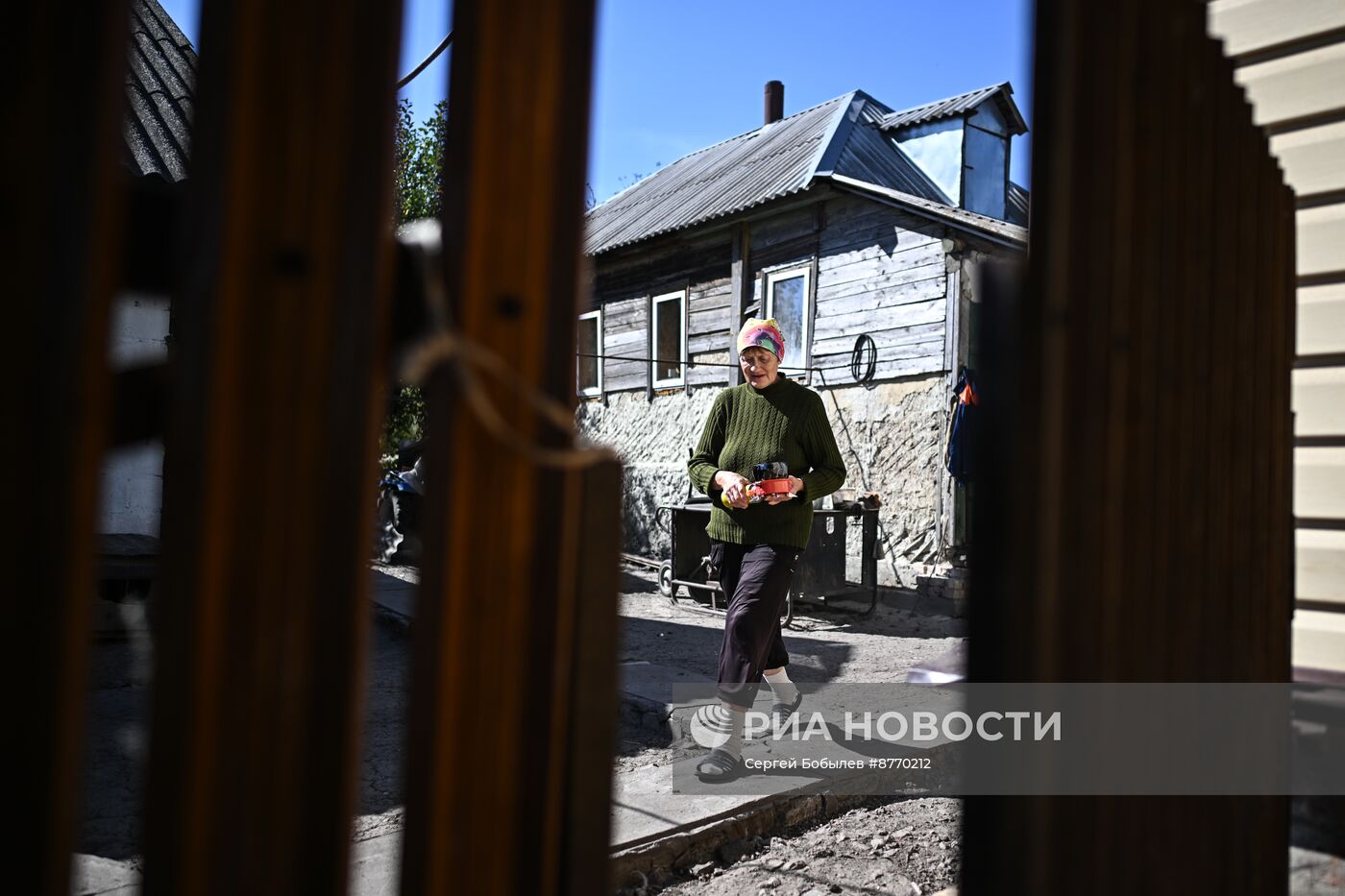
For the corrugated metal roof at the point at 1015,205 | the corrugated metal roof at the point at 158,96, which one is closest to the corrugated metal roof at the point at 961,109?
the corrugated metal roof at the point at 1015,205

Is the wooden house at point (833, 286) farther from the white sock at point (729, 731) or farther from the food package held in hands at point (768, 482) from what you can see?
the white sock at point (729, 731)

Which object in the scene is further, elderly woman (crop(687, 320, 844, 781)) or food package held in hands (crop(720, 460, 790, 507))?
food package held in hands (crop(720, 460, 790, 507))

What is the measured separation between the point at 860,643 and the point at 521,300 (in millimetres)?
7459

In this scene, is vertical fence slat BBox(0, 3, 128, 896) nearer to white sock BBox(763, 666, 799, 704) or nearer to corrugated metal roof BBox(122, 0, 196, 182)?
white sock BBox(763, 666, 799, 704)

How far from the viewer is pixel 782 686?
14.5ft

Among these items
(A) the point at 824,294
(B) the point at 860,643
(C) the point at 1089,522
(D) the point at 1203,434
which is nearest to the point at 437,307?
(C) the point at 1089,522

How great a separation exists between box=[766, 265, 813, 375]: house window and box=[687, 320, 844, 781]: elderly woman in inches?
319

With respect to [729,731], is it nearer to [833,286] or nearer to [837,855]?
[837,855]

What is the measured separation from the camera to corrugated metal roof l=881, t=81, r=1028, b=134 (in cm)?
1410

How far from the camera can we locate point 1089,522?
1386mm

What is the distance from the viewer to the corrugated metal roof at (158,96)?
7.25 metres

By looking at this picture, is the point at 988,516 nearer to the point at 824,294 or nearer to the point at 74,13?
the point at 74,13

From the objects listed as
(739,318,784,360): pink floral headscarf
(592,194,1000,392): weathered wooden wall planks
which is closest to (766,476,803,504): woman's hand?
(739,318,784,360): pink floral headscarf

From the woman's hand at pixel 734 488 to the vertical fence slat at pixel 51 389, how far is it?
10.9ft
